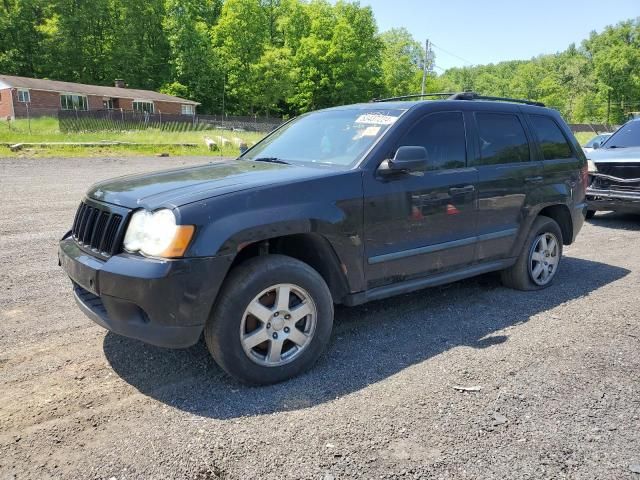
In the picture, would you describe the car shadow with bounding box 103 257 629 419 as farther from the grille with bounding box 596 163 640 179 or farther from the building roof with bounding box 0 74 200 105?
the building roof with bounding box 0 74 200 105

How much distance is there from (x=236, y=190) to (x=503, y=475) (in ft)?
7.12

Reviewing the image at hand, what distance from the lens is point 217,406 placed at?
313 centimetres

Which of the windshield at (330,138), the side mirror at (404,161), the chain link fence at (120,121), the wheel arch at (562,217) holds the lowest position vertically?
the wheel arch at (562,217)

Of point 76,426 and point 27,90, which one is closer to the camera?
point 76,426

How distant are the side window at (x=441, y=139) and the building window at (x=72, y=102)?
52.3 meters

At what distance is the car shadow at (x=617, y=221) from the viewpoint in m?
9.34

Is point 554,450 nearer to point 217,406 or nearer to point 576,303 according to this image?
point 217,406

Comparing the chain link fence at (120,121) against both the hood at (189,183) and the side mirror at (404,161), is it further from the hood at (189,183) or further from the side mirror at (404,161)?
the side mirror at (404,161)

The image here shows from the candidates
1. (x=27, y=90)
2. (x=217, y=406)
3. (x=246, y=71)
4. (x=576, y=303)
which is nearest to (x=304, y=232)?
(x=217, y=406)

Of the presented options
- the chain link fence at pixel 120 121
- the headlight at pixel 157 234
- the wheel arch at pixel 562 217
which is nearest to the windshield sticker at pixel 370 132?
the headlight at pixel 157 234

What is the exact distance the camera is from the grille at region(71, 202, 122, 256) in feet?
10.7

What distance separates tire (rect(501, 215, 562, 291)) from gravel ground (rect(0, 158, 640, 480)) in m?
0.28

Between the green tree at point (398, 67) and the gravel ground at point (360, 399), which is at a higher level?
the green tree at point (398, 67)

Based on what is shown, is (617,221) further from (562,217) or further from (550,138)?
(550,138)
